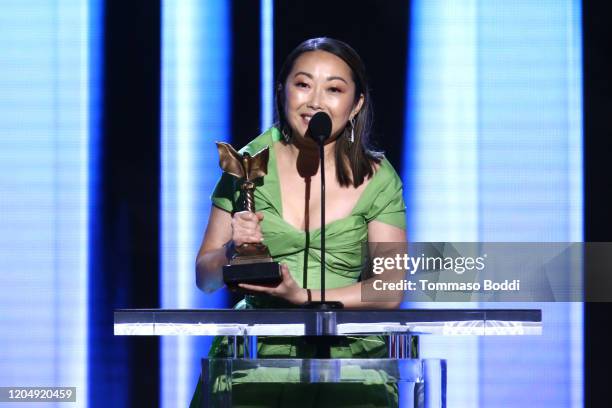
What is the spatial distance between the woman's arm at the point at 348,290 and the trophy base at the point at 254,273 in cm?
1

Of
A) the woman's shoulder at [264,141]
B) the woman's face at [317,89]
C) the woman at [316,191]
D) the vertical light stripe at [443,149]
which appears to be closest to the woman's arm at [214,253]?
the woman at [316,191]

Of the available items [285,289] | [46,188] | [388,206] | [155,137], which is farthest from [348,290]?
[46,188]

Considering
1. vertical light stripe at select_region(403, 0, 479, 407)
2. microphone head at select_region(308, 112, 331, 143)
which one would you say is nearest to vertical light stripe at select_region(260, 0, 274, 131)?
vertical light stripe at select_region(403, 0, 479, 407)

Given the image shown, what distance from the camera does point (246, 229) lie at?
205cm

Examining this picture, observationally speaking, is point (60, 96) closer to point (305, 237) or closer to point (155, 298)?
point (155, 298)

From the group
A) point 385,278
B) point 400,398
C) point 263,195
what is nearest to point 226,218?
point 263,195

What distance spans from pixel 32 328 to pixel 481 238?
1472mm

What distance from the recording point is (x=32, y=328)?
3.36 metres

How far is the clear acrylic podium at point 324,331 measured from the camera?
5.57ft

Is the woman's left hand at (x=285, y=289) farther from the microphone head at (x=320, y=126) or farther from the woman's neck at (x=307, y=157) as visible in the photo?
the woman's neck at (x=307, y=157)

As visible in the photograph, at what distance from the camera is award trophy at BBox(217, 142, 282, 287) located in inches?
78.4

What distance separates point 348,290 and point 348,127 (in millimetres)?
482

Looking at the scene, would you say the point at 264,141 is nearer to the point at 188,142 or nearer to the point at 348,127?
the point at 348,127

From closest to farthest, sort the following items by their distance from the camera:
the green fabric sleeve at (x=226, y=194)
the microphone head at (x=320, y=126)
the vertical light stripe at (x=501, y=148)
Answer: the microphone head at (x=320, y=126) < the green fabric sleeve at (x=226, y=194) < the vertical light stripe at (x=501, y=148)
